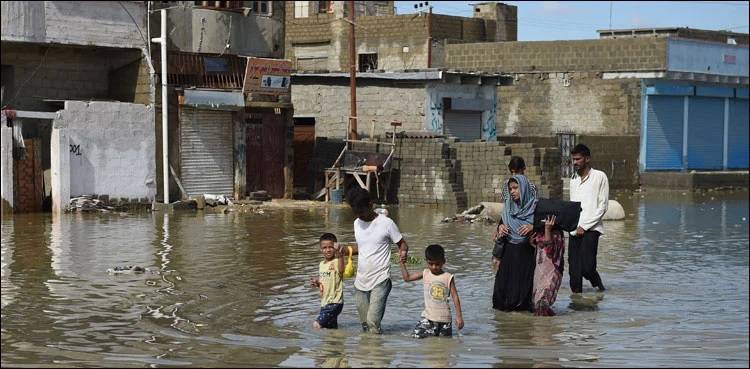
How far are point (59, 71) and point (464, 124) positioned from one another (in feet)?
44.7

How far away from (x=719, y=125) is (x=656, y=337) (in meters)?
36.9

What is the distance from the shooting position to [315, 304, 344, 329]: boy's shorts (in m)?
10.5

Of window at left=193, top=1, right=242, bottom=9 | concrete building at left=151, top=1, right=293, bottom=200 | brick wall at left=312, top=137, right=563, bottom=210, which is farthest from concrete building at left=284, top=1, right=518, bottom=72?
window at left=193, top=1, right=242, bottom=9

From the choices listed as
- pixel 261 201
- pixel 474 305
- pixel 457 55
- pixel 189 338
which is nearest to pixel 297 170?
pixel 261 201

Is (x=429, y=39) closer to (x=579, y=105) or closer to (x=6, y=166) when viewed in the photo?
(x=579, y=105)

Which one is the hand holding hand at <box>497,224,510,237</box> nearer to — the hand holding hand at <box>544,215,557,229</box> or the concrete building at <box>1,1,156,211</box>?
the hand holding hand at <box>544,215,557,229</box>

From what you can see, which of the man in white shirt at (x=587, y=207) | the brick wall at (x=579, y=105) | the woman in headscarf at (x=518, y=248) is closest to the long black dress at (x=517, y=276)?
the woman in headscarf at (x=518, y=248)

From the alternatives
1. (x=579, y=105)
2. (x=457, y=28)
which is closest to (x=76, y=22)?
(x=579, y=105)

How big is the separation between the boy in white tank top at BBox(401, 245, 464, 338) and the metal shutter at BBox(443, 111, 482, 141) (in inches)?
1002

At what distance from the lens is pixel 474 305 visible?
41.4 ft

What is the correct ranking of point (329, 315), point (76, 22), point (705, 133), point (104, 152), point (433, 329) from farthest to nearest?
point (705, 133) < point (104, 152) < point (76, 22) < point (329, 315) < point (433, 329)

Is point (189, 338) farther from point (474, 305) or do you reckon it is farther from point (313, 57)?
point (313, 57)

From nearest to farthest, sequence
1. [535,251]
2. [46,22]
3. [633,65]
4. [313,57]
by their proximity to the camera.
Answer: [535,251]
[46,22]
[633,65]
[313,57]

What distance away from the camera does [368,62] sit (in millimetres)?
47625
